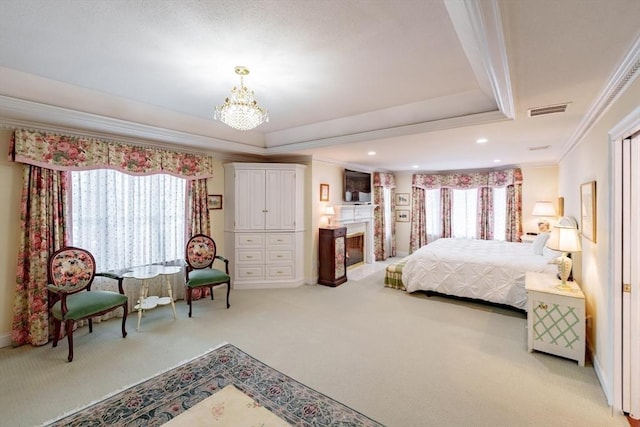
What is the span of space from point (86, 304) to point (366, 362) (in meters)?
2.88

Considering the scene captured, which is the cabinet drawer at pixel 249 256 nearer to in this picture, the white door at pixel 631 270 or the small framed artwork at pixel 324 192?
the small framed artwork at pixel 324 192

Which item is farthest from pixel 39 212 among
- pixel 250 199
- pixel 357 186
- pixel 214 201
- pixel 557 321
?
pixel 557 321

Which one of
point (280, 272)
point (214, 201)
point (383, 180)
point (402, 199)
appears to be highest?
point (383, 180)

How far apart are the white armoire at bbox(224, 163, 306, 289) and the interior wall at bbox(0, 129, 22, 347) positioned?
252 centimetres

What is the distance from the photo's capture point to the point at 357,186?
21.0 feet

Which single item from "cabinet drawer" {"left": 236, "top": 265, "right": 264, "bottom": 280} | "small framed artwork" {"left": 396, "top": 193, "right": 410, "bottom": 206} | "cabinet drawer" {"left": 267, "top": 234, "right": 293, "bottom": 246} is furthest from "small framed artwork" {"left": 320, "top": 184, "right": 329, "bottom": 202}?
"small framed artwork" {"left": 396, "top": 193, "right": 410, "bottom": 206}

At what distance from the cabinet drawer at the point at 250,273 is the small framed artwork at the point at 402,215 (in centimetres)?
462

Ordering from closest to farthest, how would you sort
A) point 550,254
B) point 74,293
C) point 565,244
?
point 565,244, point 74,293, point 550,254

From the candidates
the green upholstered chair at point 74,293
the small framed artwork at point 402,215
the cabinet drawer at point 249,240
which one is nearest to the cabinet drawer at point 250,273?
the cabinet drawer at point 249,240

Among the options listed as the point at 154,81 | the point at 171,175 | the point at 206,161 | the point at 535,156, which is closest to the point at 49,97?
the point at 154,81

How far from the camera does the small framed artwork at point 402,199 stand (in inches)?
311

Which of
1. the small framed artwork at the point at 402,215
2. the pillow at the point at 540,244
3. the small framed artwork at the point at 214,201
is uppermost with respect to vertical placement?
the small framed artwork at the point at 214,201

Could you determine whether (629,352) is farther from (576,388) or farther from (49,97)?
(49,97)

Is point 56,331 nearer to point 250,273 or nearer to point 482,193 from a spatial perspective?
point 250,273
